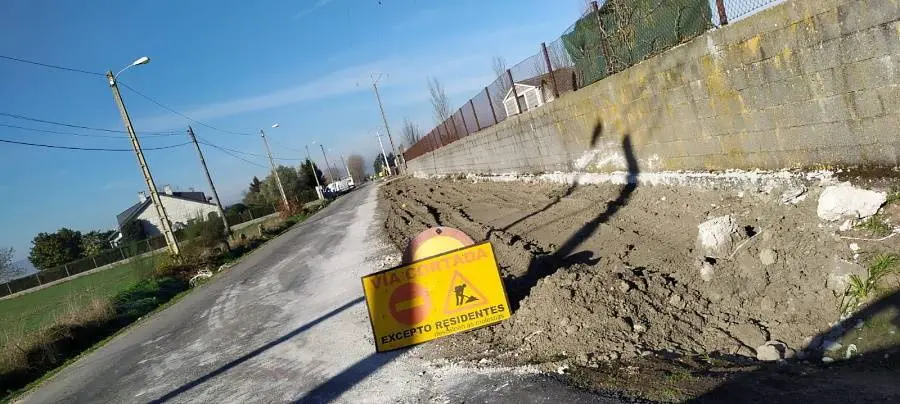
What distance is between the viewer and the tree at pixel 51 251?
60947 millimetres

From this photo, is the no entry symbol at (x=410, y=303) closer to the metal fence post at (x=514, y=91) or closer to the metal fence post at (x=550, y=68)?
the metal fence post at (x=550, y=68)

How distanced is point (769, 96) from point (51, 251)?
7089 centimetres

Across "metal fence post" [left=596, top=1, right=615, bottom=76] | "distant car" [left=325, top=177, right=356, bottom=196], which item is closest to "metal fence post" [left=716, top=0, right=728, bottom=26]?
"metal fence post" [left=596, top=1, right=615, bottom=76]

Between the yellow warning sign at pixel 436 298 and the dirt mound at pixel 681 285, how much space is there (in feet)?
0.57

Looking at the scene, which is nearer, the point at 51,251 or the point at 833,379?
the point at 833,379

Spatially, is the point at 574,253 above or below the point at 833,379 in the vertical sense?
above

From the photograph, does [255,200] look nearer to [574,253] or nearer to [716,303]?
[574,253]

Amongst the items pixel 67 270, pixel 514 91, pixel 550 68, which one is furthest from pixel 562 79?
pixel 67 270

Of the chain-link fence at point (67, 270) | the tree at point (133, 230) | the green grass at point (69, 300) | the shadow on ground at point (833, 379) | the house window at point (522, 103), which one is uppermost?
the tree at point (133, 230)

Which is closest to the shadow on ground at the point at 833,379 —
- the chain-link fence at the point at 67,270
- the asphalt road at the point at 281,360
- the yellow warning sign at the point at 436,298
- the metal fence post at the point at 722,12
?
the asphalt road at the point at 281,360

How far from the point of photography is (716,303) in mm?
4828

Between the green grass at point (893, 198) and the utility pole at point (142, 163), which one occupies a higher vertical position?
the utility pole at point (142, 163)

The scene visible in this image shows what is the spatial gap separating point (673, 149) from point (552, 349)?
479 centimetres

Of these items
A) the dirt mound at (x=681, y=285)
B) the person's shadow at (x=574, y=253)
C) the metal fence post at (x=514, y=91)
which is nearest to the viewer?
the dirt mound at (x=681, y=285)
